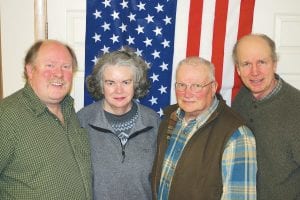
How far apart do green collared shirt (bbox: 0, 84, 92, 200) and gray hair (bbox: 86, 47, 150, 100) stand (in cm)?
47

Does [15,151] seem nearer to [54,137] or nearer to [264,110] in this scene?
[54,137]

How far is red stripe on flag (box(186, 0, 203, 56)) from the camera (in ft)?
9.01

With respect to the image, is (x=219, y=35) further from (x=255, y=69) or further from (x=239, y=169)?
(x=239, y=169)

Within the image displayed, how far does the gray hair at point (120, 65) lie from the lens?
2.24 metres

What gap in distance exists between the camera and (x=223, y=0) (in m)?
2.74

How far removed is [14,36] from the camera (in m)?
2.71

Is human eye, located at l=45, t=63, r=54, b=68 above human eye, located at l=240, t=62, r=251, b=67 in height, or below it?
below

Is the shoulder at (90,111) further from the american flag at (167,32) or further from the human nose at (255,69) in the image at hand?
the human nose at (255,69)

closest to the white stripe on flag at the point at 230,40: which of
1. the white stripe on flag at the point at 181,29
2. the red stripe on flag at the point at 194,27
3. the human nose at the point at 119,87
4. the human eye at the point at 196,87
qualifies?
the red stripe on flag at the point at 194,27

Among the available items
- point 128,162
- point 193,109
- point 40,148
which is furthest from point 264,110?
point 40,148

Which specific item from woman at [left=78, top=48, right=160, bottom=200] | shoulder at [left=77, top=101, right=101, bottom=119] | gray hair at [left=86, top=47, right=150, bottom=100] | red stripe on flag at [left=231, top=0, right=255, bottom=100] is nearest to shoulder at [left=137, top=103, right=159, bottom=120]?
woman at [left=78, top=48, right=160, bottom=200]

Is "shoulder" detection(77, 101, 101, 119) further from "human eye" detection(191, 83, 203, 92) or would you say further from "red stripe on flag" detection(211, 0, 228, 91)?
"red stripe on flag" detection(211, 0, 228, 91)

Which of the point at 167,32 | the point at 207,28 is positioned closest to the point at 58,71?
the point at 167,32

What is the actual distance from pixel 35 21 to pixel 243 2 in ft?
5.53
